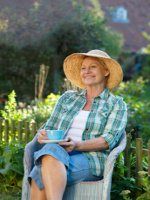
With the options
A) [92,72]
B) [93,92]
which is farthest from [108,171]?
[92,72]

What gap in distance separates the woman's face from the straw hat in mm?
57

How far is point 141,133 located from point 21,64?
5.40 m

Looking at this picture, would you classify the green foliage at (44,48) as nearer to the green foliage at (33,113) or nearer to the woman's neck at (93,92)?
the green foliage at (33,113)

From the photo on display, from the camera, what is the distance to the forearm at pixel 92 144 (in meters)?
4.29

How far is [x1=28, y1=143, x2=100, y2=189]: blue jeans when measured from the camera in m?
4.16

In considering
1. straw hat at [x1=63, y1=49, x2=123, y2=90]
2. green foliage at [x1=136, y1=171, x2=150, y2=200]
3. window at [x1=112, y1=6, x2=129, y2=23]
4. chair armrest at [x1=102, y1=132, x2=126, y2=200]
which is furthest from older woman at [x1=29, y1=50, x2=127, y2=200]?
window at [x1=112, y1=6, x2=129, y2=23]

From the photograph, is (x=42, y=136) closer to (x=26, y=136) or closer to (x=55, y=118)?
(x=55, y=118)

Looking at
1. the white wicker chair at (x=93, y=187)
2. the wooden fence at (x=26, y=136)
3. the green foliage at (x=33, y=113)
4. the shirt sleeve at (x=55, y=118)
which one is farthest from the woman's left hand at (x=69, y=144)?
the green foliage at (x=33, y=113)

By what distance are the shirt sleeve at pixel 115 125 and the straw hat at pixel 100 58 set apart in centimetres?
32

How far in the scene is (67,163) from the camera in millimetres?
4180

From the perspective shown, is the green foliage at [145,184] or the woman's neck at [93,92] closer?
the green foliage at [145,184]

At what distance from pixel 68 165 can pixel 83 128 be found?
1.42 ft

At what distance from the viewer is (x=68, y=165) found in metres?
4.18

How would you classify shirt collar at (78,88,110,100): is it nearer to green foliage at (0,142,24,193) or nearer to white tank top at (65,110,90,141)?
white tank top at (65,110,90,141)
